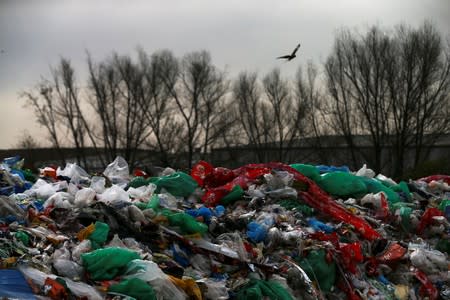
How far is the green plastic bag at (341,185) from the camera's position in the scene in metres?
7.42

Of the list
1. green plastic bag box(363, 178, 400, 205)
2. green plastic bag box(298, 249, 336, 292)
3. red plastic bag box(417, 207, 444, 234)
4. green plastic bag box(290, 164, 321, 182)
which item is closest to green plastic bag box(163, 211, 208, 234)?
green plastic bag box(298, 249, 336, 292)

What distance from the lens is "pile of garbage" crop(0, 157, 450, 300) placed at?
4.09 meters

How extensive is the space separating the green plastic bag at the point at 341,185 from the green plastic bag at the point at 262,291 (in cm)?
294

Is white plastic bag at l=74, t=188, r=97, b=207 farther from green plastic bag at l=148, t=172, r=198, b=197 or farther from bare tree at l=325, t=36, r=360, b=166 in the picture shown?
bare tree at l=325, t=36, r=360, b=166

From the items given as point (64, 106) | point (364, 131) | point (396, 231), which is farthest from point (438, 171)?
point (64, 106)

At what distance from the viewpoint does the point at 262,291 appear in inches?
180

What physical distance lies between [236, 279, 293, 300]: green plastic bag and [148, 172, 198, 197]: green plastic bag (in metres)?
2.15

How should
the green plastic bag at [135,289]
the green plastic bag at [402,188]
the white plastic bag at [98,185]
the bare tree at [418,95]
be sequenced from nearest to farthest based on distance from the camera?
the green plastic bag at [135,289]
the white plastic bag at [98,185]
the green plastic bag at [402,188]
the bare tree at [418,95]

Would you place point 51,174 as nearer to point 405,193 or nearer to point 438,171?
point 405,193

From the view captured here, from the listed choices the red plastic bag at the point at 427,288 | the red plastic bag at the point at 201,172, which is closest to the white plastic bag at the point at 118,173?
the red plastic bag at the point at 201,172

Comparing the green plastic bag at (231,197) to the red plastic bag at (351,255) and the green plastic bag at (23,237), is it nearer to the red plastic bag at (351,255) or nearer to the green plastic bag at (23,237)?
the red plastic bag at (351,255)

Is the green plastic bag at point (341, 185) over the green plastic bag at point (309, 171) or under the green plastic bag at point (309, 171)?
under

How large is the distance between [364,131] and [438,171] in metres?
9.29

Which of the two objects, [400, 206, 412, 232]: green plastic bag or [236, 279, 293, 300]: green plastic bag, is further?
[400, 206, 412, 232]: green plastic bag
